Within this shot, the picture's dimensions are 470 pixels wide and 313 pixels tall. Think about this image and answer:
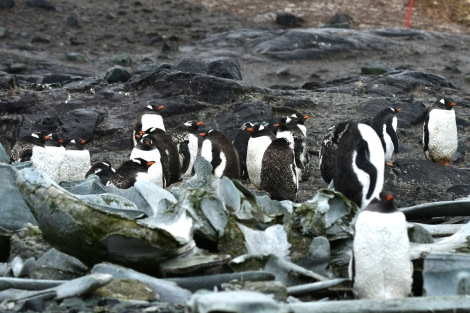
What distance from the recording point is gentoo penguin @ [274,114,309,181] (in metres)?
9.81

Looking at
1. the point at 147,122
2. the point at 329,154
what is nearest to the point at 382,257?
the point at 329,154

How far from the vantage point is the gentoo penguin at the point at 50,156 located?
9.26 m

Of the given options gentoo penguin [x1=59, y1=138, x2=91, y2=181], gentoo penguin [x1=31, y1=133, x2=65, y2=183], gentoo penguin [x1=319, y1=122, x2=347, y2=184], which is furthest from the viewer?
gentoo penguin [x1=59, y1=138, x2=91, y2=181]

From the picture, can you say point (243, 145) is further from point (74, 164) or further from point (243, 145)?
point (74, 164)

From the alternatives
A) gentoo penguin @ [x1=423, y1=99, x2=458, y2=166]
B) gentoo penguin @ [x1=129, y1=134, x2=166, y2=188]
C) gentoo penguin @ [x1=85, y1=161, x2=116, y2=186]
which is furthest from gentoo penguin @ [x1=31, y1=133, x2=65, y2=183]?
gentoo penguin @ [x1=423, y1=99, x2=458, y2=166]

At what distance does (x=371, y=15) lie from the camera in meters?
21.6

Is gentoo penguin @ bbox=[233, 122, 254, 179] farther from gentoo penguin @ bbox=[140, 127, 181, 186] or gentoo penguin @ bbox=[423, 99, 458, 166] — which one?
gentoo penguin @ bbox=[423, 99, 458, 166]

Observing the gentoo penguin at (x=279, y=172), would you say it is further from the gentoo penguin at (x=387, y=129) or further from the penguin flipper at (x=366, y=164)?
the penguin flipper at (x=366, y=164)

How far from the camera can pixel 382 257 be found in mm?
4141

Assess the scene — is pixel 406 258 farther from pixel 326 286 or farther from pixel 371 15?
pixel 371 15

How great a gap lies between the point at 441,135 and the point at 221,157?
2.94m

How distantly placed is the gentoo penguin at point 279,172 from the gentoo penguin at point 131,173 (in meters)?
1.09

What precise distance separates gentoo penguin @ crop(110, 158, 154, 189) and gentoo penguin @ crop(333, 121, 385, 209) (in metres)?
2.22

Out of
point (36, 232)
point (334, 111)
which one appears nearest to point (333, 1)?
point (334, 111)
